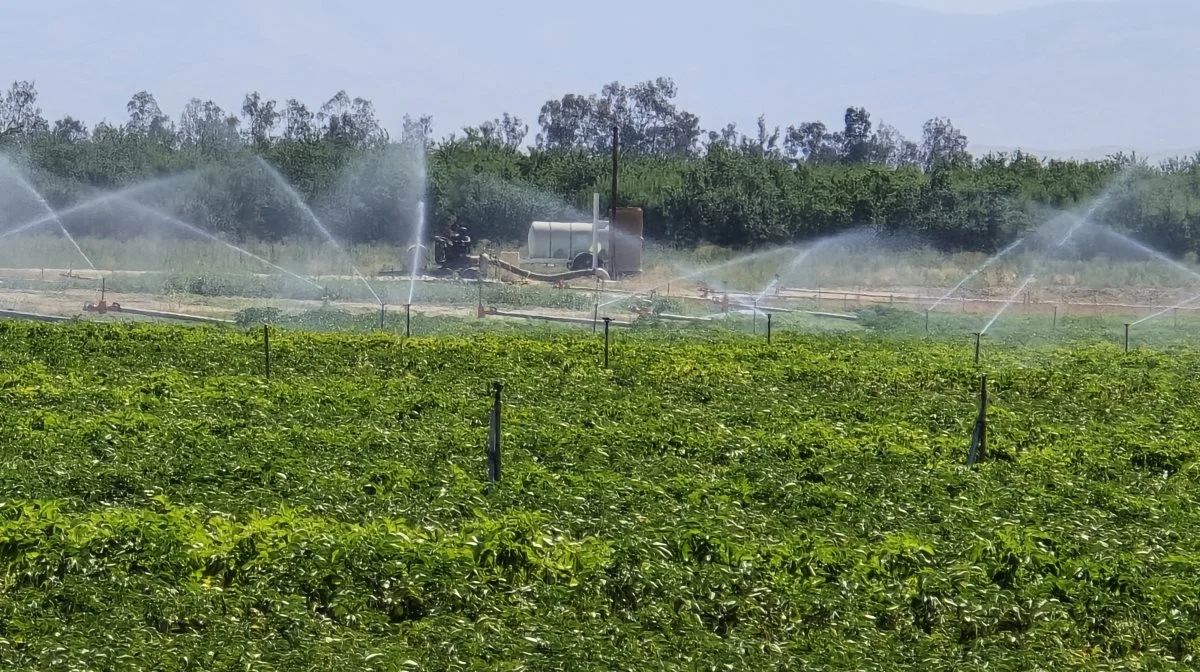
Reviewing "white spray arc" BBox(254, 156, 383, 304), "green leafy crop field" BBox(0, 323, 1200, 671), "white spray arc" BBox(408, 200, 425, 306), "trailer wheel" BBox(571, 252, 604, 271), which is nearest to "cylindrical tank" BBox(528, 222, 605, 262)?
"trailer wheel" BBox(571, 252, 604, 271)

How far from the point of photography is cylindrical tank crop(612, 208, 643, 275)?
56906mm

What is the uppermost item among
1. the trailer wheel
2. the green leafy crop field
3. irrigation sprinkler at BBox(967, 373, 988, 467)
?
the trailer wheel

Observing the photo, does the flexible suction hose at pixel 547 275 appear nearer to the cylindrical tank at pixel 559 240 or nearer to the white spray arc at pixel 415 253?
the white spray arc at pixel 415 253

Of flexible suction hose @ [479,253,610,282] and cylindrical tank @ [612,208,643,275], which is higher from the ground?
cylindrical tank @ [612,208,643,275]

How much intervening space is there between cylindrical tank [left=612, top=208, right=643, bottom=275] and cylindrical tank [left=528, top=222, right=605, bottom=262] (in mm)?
1236

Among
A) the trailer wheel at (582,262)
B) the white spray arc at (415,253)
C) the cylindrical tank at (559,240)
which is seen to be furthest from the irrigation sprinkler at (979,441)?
the cylindrical tank at (559,240)

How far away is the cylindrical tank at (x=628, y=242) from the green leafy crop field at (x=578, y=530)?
122ft

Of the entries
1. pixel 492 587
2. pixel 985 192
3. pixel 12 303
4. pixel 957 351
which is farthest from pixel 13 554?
pixel 985 192

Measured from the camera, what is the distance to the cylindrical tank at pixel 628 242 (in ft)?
187

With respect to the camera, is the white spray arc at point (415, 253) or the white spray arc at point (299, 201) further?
the white spray arc at point (299, 201)

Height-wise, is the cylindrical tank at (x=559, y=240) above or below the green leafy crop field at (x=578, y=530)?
above

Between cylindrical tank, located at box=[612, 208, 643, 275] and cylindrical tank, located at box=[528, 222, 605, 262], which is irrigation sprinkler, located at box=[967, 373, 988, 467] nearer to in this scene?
cylindrical tank, located at box=[612, 208, 643, 275]

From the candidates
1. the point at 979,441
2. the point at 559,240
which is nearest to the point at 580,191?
the point at 559,240

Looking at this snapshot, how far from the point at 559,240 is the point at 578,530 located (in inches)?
1851
